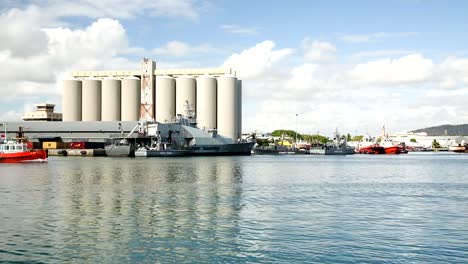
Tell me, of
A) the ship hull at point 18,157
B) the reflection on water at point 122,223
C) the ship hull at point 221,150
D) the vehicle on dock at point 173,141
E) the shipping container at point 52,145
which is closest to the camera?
the reflection on water at point 122,223

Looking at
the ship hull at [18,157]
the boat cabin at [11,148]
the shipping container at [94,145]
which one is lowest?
the ship hull at [18,157]

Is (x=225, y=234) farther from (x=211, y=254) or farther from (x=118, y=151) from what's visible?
(x=118, y=151)

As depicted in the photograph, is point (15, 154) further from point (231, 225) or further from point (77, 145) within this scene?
point (231, 225)

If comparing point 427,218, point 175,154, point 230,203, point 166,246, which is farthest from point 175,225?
point 175,154

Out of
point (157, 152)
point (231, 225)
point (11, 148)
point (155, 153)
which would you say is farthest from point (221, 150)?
point (231, 225)

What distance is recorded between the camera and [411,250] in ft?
79.2

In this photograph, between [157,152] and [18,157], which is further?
[157,152]

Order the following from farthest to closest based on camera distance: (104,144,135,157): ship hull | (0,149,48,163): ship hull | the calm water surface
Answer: (104,144,135,157): ship hull
(0,149,48,163): ship hull
the calm water surface

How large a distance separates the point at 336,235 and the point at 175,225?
814 centimetres

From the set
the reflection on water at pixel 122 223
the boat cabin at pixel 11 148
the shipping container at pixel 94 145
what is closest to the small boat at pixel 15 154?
the boat cabin at pixel 11 148

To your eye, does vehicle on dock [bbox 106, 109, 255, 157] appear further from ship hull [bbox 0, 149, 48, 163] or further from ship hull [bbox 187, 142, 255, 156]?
ship hull [bbox 0, 149, 48, 163]

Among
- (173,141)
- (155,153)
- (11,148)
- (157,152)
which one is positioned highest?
(173,141)

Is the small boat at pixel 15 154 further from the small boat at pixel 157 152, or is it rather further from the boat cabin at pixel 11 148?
the small boat at pixel 157 152

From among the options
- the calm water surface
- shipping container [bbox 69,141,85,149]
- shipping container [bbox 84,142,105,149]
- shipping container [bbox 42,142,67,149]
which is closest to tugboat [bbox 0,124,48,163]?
the calm water surface
